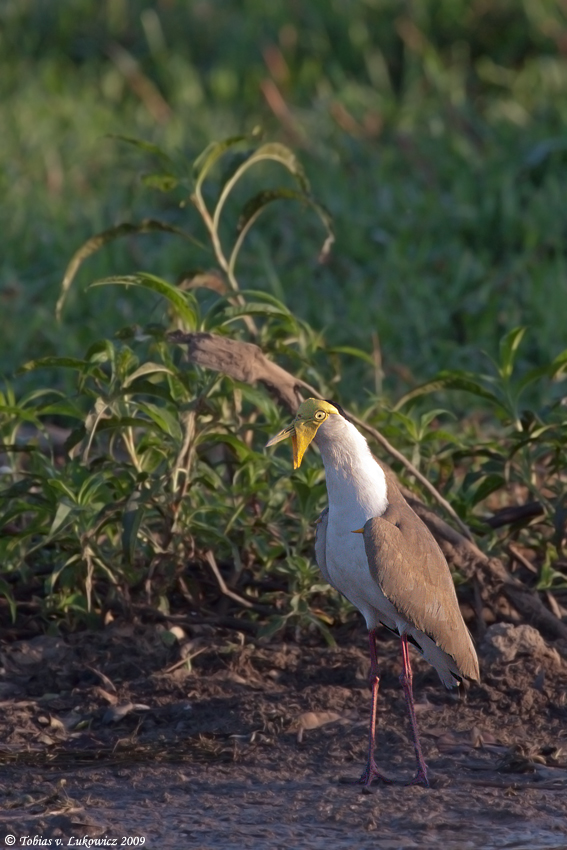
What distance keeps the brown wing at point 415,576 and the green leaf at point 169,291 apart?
89cm

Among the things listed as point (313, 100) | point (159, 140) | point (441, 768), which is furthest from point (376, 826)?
point (313, 100)

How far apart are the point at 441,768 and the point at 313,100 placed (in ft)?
21.4

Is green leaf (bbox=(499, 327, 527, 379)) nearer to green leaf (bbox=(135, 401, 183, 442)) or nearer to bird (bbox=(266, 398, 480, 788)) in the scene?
bird (bbox=(266, 398, 480, 788))

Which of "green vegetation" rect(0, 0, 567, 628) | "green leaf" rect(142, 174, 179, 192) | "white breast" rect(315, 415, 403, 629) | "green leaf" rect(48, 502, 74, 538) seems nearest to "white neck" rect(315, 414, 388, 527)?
"white breast" rect(315, 415, 403, 629)

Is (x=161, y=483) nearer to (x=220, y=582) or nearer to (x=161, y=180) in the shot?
(x=220, y=582)

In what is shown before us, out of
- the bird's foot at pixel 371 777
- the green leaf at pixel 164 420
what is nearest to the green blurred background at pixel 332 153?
the green leaf at pixel 164 420

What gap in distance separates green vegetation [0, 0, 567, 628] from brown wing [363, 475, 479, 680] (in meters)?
0.63

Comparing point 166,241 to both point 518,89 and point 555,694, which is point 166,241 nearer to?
point 518,89

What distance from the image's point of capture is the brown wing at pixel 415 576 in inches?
132

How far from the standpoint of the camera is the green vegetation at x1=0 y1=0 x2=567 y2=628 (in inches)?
161

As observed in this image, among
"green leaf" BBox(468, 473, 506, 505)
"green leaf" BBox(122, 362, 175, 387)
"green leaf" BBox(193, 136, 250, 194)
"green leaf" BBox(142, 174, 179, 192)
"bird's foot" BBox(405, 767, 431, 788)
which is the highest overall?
"green leaf" BBox(193, 136, 250, 194)

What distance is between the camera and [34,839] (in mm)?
2992
